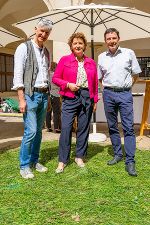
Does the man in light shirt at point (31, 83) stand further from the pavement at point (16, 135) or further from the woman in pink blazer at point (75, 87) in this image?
the pavement at point (16, 135)

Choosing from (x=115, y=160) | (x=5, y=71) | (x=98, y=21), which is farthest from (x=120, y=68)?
(x=5, y=71)

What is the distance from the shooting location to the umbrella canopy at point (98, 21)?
7.56 metres

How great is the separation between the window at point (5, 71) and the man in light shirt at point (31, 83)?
11362mm

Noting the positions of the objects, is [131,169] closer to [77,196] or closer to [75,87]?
[77,196]

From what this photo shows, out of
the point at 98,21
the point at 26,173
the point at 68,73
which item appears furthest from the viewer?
the point at 98,21

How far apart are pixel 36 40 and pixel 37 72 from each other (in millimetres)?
417

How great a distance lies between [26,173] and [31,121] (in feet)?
2.35

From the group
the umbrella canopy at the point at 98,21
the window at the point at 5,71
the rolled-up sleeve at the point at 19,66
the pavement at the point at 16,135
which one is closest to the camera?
the rolled-up sleeve at the point at 19,66

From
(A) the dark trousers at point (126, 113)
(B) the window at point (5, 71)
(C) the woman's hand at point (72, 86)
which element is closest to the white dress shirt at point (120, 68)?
(A) the dark trousers at point (126, 113)

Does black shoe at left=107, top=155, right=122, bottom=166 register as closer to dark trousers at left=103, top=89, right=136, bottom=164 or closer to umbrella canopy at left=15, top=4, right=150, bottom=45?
dark trousers at left=103, top=89, right=136, bottom=164

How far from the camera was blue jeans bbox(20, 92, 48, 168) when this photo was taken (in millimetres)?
4809

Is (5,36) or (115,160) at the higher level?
(5,36)

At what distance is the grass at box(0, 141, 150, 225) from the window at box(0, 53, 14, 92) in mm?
10879

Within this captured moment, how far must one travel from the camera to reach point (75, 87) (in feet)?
16.6
